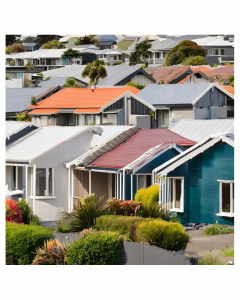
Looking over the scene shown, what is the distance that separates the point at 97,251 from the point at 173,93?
116 ft

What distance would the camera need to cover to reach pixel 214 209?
74.0ft

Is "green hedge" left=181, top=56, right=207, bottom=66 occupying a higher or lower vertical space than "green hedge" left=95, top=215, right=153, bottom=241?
higher

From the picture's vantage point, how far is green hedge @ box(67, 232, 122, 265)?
55.3 ft

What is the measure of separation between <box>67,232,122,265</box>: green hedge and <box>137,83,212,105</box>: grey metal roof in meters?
33.1

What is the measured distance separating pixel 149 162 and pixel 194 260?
10.4 metres

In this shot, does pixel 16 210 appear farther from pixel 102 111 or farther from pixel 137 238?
pixel 102 111

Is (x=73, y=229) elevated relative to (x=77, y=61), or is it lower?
lower

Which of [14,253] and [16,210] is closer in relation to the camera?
[14,253]

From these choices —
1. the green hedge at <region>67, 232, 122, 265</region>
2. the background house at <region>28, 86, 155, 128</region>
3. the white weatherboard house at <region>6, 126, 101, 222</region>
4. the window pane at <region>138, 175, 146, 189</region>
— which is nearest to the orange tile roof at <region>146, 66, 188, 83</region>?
the background house at <region>28, 86, 155, 128</region>

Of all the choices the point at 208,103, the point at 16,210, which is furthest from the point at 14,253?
the point at 208,103

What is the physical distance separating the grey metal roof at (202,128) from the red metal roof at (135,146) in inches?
186

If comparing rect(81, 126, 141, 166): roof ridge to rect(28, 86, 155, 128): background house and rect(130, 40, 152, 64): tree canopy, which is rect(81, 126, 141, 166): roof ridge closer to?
rect(28, 86, 155, 128): background house

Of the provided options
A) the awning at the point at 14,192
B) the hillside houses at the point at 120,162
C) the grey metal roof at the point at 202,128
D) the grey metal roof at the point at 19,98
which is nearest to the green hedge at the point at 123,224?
the hillside houses at the point at 120,162

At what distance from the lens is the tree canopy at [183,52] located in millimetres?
92812
